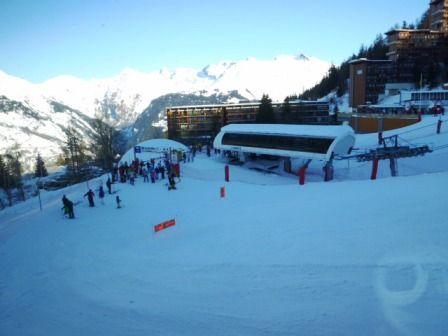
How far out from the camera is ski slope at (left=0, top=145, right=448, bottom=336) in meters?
6.06

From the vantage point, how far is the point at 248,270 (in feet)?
26.1

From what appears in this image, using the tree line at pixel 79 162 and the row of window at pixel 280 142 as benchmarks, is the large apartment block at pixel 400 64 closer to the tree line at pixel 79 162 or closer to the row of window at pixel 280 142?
the row of window at pixel 280 142

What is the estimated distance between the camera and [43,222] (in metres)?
14.8

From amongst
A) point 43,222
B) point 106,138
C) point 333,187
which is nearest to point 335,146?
point 333,187

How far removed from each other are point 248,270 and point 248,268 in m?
0.09

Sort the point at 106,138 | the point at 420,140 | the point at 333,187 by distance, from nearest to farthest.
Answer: the point at 333,187
the point at 420,140
the point at 106,138

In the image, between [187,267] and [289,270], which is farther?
[187,267]

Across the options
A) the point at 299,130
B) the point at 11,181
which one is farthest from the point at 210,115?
the point at 299,130

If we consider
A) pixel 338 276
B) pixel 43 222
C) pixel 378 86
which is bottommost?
pixel 43 222

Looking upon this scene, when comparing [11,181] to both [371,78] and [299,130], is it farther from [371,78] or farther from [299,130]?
[371,78]

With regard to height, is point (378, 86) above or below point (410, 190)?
above

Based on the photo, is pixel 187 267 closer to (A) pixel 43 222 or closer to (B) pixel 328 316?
(B) pixel 328 316

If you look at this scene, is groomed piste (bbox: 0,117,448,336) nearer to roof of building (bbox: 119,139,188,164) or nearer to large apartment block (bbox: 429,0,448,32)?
roof of building (bbox: 119,139,188,164)

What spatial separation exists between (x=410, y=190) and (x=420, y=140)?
67.5 ft
